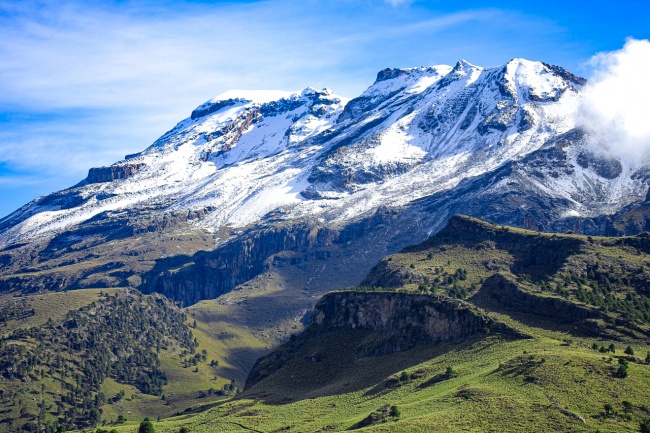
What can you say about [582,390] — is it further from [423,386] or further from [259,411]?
[259,411]

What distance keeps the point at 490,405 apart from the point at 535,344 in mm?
38586

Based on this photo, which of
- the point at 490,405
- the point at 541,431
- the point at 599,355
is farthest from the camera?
the point at 599,355

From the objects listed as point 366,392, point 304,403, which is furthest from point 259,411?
point 366,392

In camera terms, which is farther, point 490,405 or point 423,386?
point 423,386

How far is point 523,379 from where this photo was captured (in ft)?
530

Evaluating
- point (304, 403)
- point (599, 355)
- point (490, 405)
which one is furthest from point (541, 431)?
point (304, 403)

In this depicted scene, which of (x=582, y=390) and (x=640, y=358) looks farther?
(x=640, y=358)

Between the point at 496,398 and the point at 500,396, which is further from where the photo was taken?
the point at 500,396

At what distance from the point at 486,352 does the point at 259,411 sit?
51.6 meters

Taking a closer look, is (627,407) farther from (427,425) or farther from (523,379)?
(427,425)

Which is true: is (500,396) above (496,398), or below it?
above

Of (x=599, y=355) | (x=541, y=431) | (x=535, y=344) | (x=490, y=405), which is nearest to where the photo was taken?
(x=541, y=431)

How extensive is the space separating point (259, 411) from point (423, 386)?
131 feet

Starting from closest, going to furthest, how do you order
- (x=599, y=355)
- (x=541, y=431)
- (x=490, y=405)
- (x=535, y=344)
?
(x=541, y=431), (x=490, y=405), (x=599, y=355), (x=535, y=344)
